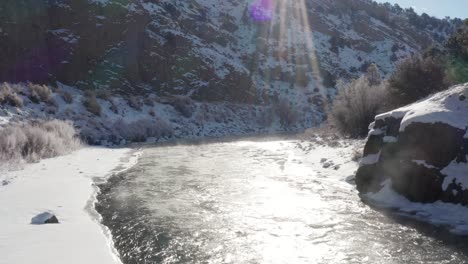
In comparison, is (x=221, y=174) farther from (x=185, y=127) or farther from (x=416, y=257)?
(x=185, y=127)

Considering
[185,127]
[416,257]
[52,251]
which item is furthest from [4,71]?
[416,257]

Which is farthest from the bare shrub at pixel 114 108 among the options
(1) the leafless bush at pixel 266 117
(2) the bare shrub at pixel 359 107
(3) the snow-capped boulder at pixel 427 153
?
(3) the snow-capped boulder at pixel 427 153

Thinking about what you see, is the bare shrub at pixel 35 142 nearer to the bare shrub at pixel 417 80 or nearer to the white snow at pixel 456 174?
the white snow at pixel 456 174

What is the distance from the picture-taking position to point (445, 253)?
9.24m

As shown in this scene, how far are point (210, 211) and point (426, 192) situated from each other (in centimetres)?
675

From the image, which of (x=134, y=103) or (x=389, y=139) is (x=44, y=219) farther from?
(x=134, y=103)

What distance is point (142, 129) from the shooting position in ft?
139

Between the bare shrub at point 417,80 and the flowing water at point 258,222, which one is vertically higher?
the bare shrub at point 417,80

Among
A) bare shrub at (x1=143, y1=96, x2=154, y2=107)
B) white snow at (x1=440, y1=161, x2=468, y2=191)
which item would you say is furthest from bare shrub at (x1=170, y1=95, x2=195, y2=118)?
white snow at (x1=440, y1=161, x2=468, y2=191)

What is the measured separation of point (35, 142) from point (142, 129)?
64.3 feet

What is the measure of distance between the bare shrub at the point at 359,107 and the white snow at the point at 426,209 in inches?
583

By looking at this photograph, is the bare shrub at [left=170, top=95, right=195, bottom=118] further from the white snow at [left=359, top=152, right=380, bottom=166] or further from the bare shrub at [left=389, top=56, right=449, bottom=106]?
the white snow at [left=359, top=152, right=380, bottom=166]

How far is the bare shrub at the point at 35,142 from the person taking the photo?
20.3 meters

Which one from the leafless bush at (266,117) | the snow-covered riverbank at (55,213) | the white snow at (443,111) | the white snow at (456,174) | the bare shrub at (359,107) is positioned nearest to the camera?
the snow-covered riverbank at (55,213)
